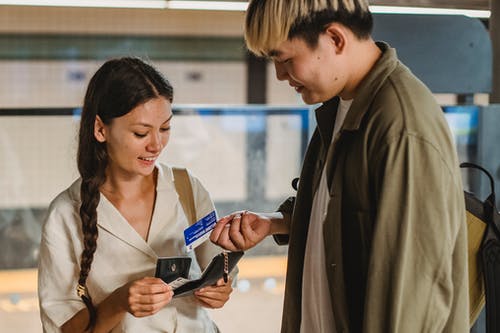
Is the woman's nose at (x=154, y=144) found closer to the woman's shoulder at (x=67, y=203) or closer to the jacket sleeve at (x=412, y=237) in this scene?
the woman's shoulder at (x=67, y=203)

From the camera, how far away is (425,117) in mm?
1399

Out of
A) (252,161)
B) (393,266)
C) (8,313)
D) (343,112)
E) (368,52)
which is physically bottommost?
(8,313)

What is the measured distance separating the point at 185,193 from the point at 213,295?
32cm

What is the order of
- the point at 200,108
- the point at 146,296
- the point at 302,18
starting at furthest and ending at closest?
the point at 200,108, the point at 146,296, the point at 302,18

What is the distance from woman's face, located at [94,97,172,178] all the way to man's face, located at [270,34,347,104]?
46 centimetres

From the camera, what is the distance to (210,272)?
1.83m

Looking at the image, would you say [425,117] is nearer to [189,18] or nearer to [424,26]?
[424,26]

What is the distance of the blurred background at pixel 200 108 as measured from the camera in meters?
3.13

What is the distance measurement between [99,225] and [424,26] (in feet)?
5.88

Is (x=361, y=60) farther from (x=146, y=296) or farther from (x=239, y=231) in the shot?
(x=146, y=296)

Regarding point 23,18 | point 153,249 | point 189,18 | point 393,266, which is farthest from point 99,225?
point 189,18

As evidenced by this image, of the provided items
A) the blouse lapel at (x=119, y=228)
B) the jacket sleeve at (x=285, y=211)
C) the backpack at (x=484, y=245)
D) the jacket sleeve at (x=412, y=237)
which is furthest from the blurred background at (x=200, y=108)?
the jacket sleeve at (x=412, y=237)

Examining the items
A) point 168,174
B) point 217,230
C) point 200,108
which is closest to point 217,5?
point 200,108

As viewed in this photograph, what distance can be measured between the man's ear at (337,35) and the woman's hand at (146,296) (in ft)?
2.50
